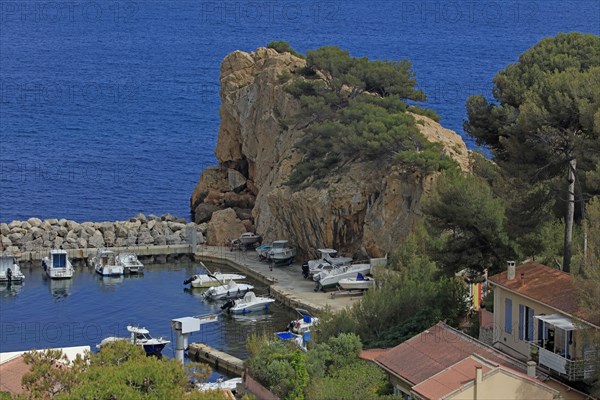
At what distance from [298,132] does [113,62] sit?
87.2 m

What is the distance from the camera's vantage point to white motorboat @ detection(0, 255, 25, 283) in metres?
59.8

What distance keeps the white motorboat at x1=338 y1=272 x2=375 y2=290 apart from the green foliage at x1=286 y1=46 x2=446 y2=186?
5051mm

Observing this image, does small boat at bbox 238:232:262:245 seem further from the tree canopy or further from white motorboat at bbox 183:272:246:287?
the tree canopy

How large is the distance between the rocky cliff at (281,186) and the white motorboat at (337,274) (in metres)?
1.37

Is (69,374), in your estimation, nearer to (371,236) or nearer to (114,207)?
(371,236)

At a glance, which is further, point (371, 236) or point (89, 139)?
point (89, 139)

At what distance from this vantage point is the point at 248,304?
5384cm

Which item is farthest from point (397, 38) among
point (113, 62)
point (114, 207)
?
point (114, 207)

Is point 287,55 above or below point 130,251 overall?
above

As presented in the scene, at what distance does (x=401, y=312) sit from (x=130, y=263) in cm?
2488

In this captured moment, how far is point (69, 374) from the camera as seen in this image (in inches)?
1075

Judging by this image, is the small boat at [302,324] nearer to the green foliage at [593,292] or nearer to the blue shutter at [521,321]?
the blue shutter at [521,321]

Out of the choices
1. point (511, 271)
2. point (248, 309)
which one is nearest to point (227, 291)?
point (248, 309)

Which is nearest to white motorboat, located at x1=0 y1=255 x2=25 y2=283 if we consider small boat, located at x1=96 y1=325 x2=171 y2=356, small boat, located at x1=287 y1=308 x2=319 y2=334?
small boat, located at x1=96 y1=325 x2=171 y2=356
